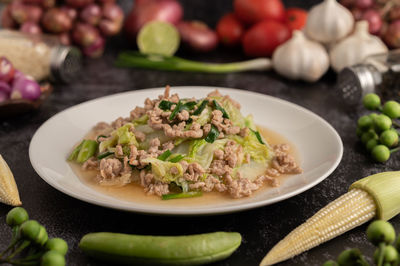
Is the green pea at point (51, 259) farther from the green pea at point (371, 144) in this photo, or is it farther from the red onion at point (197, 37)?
the red onion at point (197, 37)

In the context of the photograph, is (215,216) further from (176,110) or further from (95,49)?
(95,49)

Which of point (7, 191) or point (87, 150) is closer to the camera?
point (7, 191)

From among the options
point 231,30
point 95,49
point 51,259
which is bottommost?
point 95,49

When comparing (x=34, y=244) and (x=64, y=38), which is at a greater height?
(x=34, y=244)

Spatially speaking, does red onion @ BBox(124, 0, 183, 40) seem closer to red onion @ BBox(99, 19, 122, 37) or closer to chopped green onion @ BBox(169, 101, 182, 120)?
red onion @ BBox(99, 19, 122, 37)

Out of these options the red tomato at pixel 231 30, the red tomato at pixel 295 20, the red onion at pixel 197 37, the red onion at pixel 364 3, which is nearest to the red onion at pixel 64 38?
the red onion at pixel 197 37

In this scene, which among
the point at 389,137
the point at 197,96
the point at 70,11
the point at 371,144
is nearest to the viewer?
the point at 389,137

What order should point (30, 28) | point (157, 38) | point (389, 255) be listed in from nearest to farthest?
point (389, 255) → point (30, 28) → point (157, 38)

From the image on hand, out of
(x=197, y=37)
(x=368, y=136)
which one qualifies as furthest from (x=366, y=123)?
(x=197, y=37)
